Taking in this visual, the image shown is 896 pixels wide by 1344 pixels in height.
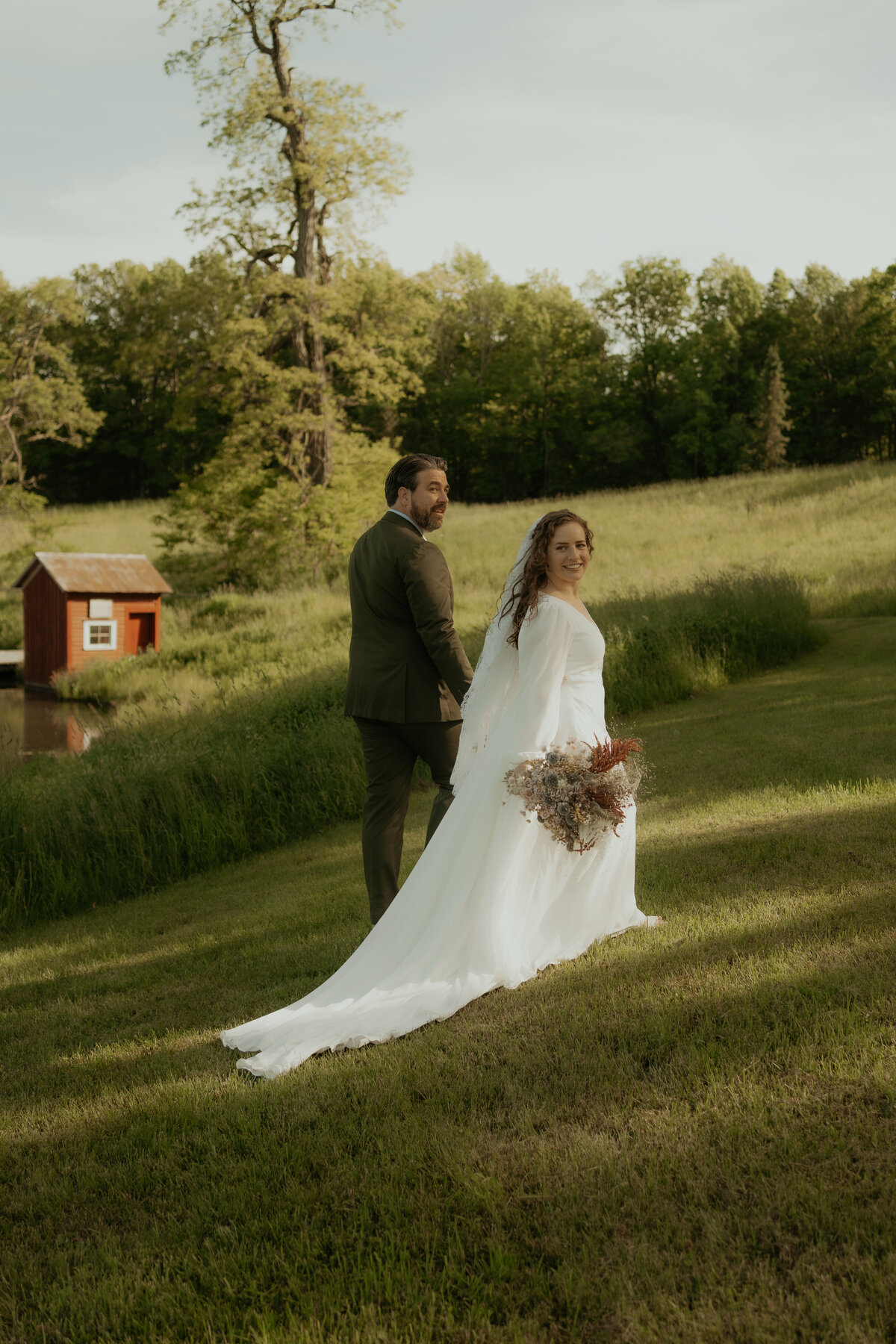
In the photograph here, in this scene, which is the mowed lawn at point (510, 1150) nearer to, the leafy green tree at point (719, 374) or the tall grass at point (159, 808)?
the tall grass at point (159, 808)

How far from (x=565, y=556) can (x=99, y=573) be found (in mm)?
29439

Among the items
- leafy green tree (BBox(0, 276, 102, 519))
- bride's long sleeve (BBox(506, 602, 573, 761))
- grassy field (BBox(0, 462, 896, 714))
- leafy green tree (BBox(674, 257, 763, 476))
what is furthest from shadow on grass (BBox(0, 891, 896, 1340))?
leafy green tree (BBox(674, 257, 763, 476))

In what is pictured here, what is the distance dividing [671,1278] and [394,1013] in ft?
6.56

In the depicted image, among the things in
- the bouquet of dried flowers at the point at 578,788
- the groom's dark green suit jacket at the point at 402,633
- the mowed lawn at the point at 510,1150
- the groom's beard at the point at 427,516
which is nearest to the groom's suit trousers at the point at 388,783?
the groom's dark green suit jacket at the point at 402,633

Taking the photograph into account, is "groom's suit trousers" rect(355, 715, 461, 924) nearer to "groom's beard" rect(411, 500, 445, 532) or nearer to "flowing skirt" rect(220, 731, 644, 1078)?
"flowing skirt" rect(220, 731, 644, 1078)

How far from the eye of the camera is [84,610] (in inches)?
1228

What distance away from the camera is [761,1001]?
4.26 m

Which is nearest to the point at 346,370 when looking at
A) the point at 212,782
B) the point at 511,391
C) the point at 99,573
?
the point at 99,573

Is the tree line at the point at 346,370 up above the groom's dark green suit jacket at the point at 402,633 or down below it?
above

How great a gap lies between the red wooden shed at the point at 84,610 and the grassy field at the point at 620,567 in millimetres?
1178

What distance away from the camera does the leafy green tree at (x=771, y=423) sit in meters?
55.2

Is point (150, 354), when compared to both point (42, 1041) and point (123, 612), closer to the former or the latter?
point (123, 612)

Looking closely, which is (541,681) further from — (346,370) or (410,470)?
(346,370)

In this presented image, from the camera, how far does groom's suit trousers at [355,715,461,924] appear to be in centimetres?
582
